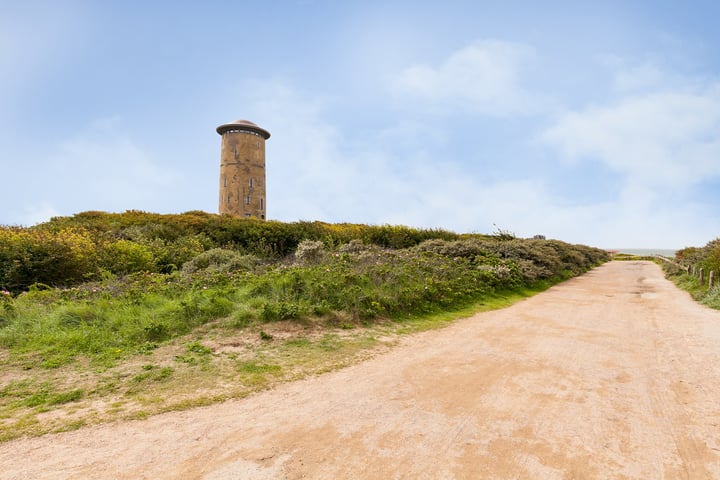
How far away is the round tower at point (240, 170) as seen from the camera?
32.1 meters

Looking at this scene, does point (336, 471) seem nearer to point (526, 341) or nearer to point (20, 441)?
point (20, 441)

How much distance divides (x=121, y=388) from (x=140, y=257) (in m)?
9.82

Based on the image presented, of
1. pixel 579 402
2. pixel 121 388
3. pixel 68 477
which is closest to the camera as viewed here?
pixel 68 477

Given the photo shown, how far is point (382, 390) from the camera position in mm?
4449

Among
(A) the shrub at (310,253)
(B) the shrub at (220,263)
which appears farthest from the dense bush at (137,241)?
(A) the shrub at (310,253)

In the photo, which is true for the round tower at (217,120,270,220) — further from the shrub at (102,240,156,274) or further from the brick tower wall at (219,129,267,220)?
the shrub at (102,240,156,274)

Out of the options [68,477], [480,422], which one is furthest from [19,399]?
[480,422]

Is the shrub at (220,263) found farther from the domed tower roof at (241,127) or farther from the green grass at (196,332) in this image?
the domed tower roof at (241,127)

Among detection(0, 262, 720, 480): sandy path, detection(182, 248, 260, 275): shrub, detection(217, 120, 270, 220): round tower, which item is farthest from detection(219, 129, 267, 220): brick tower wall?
detection(0, 262, 720, 480): sandy path

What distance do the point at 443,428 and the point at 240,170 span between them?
31520 mm

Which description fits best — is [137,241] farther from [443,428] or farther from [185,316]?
[443,428]

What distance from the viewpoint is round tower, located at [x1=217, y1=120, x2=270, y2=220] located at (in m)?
32.1

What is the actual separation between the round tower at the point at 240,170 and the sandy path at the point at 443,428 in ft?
93.6

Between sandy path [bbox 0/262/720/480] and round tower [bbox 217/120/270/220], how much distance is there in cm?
2853
